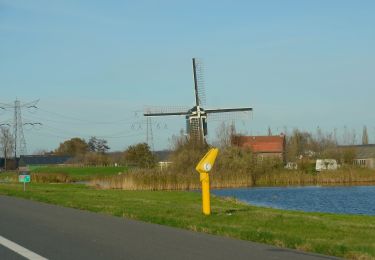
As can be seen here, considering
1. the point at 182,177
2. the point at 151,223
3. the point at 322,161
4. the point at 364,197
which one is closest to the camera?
the point at 151,223

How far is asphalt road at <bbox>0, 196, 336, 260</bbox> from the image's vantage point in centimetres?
1077

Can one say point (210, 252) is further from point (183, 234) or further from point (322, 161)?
point (322, 161)

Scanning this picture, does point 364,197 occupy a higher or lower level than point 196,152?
lower

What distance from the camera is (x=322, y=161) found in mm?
85625

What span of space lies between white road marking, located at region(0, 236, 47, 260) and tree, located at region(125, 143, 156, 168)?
263ft

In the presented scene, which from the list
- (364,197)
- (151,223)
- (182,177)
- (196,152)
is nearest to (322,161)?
(196,152)

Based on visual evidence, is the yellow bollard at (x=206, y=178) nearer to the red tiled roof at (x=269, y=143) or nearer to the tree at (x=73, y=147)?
the red tiled roof at (x=269, y=143)

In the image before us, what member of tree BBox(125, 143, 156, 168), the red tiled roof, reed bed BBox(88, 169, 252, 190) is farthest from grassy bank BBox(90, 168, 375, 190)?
the red tiled roof

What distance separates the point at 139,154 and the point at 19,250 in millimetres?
94579

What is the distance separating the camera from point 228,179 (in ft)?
197

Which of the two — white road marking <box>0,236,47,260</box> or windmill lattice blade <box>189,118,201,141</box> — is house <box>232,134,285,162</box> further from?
white road marking <box>0,236,47,260</box>

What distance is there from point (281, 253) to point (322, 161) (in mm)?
76609

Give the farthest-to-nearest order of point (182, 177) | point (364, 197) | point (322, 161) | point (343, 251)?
point (322, 161), point (182, 177), point (364, 197), point (343, 251)

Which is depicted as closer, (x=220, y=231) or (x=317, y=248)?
(x=317, y=248)
